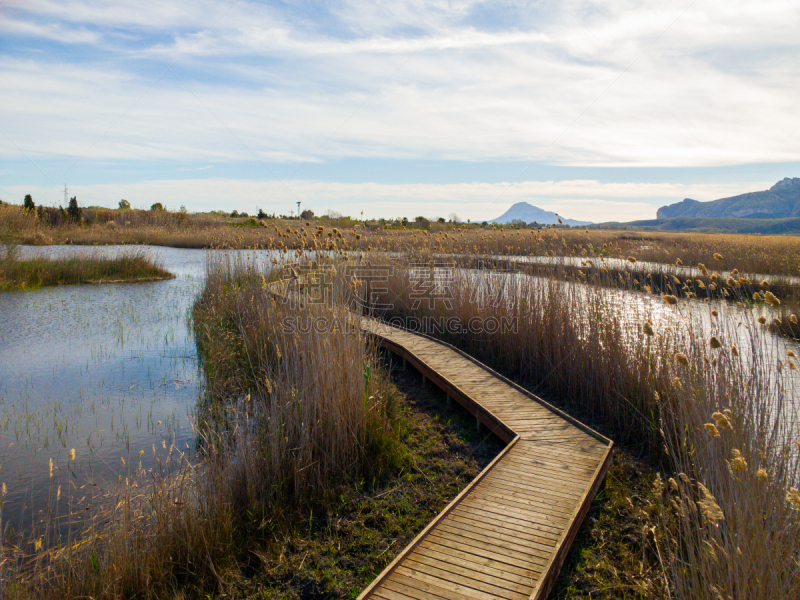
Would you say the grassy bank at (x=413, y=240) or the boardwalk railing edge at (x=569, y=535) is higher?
the grassy bank at (x=413, y=240)

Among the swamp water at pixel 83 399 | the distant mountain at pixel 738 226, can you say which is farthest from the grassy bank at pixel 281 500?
the distant mountain at pixel 738 226

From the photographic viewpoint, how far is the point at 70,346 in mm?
7680

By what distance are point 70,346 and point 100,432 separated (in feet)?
12.3

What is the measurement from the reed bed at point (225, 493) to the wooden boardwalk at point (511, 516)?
40.0 inches

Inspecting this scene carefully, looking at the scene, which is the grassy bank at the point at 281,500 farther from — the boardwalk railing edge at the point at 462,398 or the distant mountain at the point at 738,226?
the distant mountain at the point at 738,226

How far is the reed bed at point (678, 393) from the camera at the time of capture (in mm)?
2260

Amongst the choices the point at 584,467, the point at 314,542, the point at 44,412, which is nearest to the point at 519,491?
the point at 584,467

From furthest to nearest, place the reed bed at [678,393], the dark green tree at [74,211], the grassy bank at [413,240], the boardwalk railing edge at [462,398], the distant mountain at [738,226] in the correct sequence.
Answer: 1. the distant mountain at [738,226]
2. the dark green tree at [74,211]
3. the grassy bank at [413,240]
4. the boardwalk railing edge at [462,398]
5. the reed bed at [678,393]

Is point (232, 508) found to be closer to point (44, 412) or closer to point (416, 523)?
point (416, 523)

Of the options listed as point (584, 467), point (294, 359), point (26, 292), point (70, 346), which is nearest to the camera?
point (584, 467)

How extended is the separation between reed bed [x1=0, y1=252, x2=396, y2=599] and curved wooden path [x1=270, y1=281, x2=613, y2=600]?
3.31 feet

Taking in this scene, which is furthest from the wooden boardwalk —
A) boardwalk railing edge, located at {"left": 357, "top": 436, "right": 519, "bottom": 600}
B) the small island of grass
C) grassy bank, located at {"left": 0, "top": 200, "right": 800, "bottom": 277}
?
the small island of grass

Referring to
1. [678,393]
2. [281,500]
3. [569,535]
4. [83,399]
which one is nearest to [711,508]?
[569,535]

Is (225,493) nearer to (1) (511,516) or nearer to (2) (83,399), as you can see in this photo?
(1) (511,516)
